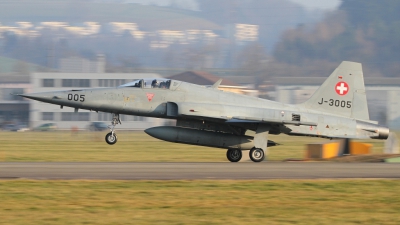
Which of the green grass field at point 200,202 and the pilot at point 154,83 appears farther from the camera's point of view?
the pilot at point 154,83

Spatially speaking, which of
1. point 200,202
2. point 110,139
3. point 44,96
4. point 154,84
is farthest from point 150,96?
point 200,202

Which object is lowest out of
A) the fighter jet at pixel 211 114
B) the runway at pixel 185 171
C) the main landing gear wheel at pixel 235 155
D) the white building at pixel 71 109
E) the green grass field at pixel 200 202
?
the green grass field at pixel 200 202

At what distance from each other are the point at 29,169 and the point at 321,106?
10802 mm

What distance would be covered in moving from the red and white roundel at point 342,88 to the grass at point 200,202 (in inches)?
331

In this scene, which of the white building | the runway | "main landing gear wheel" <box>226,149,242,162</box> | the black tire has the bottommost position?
the runway

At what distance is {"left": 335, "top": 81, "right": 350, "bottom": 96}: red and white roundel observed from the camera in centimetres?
2273

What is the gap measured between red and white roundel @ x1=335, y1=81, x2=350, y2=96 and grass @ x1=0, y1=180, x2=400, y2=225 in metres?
8.40

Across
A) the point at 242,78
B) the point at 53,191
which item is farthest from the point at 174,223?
the point at 242,78

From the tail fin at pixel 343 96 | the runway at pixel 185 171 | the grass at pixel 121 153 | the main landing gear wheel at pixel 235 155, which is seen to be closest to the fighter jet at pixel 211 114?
the main landing gear wheel at pixel 235 155

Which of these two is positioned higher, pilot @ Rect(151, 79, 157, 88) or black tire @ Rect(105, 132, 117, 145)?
pilot @ Rect(151, 79, 157, 88)

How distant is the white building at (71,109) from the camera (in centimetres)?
8050

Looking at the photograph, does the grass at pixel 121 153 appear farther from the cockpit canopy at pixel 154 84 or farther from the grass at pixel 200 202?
the grass at pixel 200 202

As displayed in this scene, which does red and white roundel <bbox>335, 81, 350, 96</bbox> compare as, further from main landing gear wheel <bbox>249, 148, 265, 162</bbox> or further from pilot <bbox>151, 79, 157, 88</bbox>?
pilot <bbox>151, 79, 157, 88</bbox>

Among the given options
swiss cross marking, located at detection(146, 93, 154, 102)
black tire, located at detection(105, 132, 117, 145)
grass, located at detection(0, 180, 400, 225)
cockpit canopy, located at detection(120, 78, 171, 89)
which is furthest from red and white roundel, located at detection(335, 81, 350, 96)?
grass, located at detection(0, 180, 400, 225)
